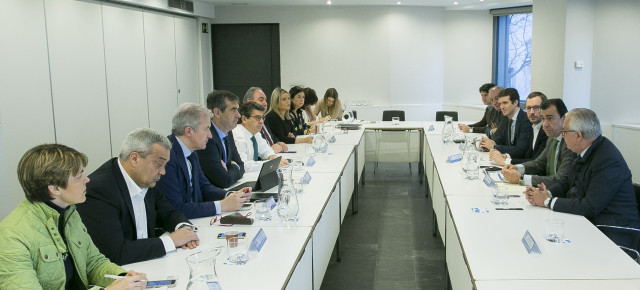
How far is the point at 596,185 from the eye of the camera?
10.9ft

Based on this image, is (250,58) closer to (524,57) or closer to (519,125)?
(524,57)

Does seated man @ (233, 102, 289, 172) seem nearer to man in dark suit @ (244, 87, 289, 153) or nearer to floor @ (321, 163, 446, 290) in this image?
man in dark suit @ (244, 87, 289, 153)

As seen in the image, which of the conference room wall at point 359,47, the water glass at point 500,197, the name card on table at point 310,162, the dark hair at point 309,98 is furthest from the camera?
the conference room wall at point 359,47

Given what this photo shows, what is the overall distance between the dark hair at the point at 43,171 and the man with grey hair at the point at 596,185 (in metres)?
2.56

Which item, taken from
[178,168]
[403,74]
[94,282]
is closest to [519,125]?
[178,168]

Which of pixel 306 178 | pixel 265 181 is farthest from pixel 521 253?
pixel 306 178

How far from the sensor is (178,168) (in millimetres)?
3342

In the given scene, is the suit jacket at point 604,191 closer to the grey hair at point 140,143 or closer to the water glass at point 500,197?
the water glass at point 500,197

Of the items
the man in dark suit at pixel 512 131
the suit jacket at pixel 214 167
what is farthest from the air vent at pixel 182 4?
the suit jacket at pixel 214 167

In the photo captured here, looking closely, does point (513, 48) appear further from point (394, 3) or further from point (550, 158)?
point (550, 158)

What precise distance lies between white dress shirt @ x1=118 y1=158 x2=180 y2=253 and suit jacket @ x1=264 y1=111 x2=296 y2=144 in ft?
12.6

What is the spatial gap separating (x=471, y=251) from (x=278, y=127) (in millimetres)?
4274

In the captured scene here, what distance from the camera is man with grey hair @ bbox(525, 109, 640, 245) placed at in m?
3.30

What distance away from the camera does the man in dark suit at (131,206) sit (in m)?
2.54
